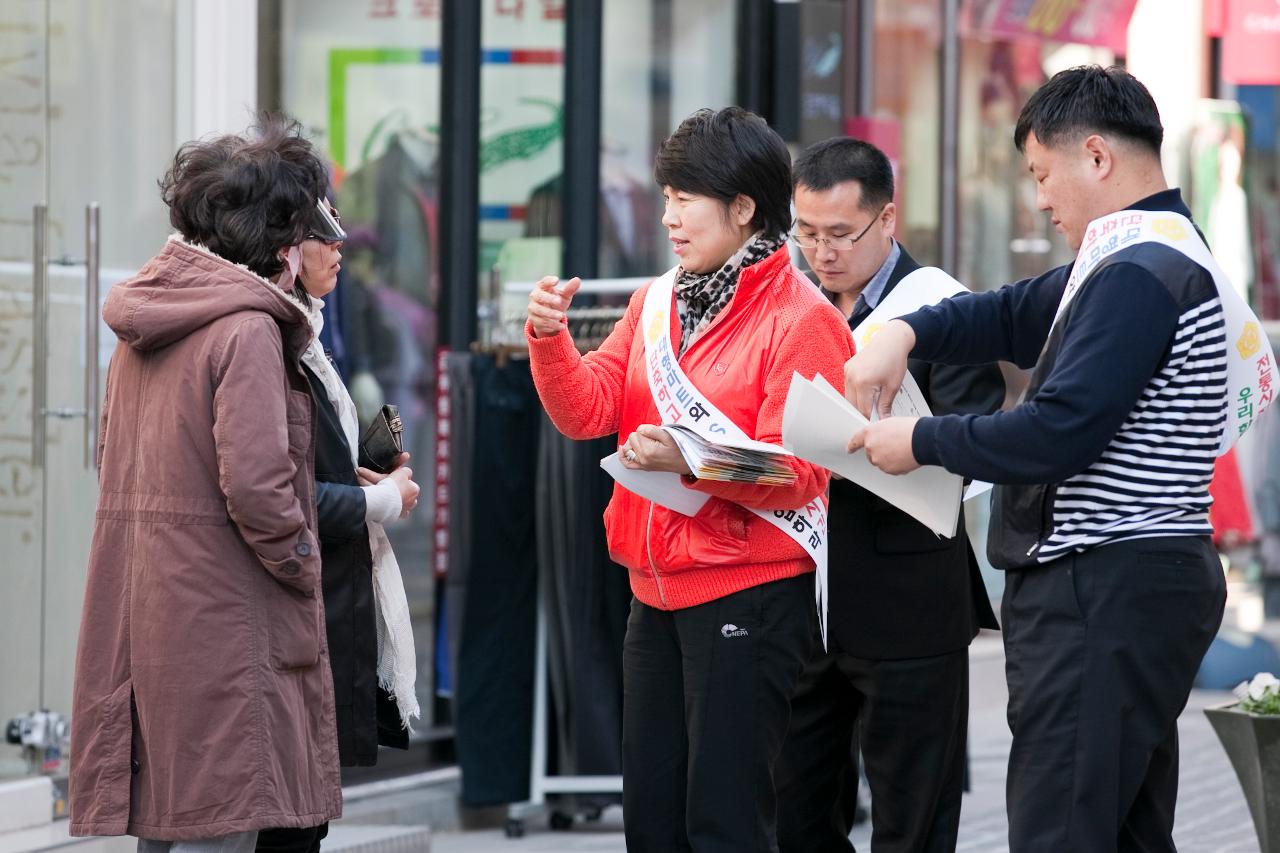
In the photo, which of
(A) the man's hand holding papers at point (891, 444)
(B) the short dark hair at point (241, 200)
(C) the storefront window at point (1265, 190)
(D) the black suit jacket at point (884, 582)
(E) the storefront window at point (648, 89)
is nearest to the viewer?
(A) the man's hand holding papers at point (891, 444)

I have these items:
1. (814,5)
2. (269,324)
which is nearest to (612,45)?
(814,5)

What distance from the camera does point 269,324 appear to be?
11.4 feet

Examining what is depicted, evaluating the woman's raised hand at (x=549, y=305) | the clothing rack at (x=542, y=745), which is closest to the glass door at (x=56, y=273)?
the clothing rack at (x=542, y=745)

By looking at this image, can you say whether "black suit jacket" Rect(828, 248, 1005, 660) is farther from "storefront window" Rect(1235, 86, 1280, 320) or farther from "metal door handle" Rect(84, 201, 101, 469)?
"storefront window" Rect(1235, 86, 1280, 320)

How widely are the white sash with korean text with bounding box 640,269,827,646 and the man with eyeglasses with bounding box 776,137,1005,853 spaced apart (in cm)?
44

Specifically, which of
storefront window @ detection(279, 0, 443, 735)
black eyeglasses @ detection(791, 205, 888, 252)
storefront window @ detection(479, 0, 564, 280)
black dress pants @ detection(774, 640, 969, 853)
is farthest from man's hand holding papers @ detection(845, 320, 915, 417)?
storefront window @ detection(279, 0, 443, 735)

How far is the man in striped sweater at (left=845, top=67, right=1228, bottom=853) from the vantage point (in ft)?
10.6

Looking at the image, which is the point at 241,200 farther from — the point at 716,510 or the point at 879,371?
the point at 879,371

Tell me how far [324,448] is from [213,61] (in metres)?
2.29

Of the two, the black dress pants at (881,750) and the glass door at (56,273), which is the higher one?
the glass door at (56,273)

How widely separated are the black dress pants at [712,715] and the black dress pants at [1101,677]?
18.9 inches

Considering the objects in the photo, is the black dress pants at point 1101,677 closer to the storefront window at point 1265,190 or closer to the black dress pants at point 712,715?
the black dress pants at point 712,715

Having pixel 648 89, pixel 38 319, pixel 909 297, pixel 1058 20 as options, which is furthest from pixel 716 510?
pixel 1058 20

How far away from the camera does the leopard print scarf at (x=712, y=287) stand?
12.2 ft
